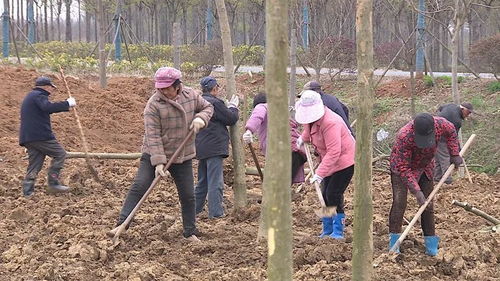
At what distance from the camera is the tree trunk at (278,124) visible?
3090 millimetres

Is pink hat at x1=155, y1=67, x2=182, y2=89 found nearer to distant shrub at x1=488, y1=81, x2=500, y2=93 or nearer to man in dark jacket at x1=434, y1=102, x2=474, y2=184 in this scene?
man in dark jacket at x1=434, y1=102, x2=474, y2=184

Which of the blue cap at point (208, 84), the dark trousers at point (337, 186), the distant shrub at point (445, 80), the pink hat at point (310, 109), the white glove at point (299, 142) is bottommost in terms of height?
the dark trousers at point (337, 186)

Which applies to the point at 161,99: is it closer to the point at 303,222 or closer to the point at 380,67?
the point at 303,222

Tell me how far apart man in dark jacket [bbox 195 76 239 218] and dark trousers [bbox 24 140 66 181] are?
202cm

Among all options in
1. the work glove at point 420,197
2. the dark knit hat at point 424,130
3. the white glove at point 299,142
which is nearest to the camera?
the dark knit hat at point 424,130

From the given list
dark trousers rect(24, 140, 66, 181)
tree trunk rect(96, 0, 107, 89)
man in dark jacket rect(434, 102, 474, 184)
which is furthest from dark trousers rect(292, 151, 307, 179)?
tree trunk rect(96, 0, 107, 89)

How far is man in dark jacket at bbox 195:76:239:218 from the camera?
7.05 metres

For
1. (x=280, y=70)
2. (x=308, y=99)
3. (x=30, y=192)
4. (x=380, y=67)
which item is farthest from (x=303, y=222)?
(x=380, y=67)

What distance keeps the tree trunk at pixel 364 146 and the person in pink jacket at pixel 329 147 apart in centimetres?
232

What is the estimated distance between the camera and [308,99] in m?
6.32

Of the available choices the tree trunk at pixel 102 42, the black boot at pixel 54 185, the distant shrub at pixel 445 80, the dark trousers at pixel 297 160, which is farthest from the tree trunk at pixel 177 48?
the distant shrub at pixel 445 80

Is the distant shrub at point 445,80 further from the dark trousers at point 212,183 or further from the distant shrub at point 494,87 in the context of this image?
the dark trousers at point 212,183

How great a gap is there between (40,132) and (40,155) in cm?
36

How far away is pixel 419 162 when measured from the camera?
19.3 ft
